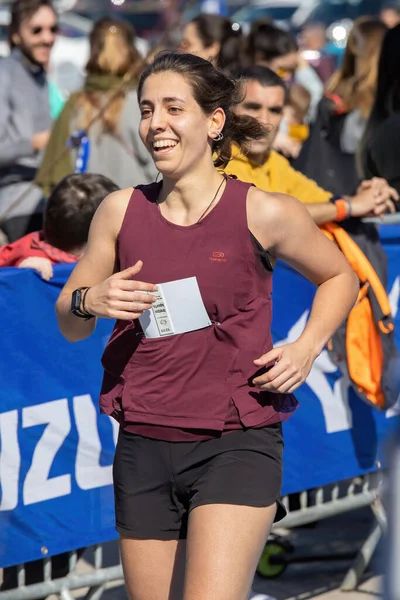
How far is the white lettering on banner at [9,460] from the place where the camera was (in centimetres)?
367

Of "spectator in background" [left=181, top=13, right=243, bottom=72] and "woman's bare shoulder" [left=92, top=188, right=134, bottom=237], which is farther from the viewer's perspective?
"spectator in background" [left=181, top=13, right=243, bottom=72]

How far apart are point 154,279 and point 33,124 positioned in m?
3.56

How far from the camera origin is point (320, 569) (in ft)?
16.2

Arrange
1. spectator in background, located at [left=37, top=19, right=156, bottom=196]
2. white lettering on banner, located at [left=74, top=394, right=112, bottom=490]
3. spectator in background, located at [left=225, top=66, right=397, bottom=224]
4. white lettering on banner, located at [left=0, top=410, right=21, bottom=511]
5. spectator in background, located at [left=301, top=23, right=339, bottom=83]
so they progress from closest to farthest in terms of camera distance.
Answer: white lettering on banner, located at [left=0, top=410, right=21, bottom=511] → white lettering on banner, located at [left=74, top=394, right=112, bottom=490] → spectator in background, located at [left=225, top=66, right=397, bottom=224] → spectator in background, located at [left=37, top=19, right=156, bottom=196] → spectator in background, located at [left=301, top=23, right=339, bottom=83]

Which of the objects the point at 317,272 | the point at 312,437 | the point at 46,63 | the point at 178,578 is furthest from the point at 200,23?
the point at 178,578

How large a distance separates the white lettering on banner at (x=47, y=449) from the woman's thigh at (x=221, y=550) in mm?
1114

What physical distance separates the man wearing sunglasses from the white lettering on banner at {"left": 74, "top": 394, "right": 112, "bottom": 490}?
1998mm

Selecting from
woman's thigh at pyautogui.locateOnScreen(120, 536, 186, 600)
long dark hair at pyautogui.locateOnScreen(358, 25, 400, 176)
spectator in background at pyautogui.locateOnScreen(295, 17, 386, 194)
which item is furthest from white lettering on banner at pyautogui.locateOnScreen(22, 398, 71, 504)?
spectator in background at pyautogui.locateOnScreen(295, 17, 386, 194)

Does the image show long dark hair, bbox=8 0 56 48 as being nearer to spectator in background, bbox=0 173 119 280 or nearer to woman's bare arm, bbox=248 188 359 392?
spectator in background, bbox=0 173 119 280

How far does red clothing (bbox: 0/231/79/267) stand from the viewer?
4086 mm

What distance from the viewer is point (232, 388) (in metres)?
2.86

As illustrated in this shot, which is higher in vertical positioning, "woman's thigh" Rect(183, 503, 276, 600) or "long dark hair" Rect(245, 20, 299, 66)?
"long dark hair" Rect(245, 20, 299, 66)

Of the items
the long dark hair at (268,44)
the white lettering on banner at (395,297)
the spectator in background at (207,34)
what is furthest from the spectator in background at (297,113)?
the white lettering on banner at (395,297)

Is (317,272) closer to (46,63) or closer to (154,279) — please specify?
(154,279)
